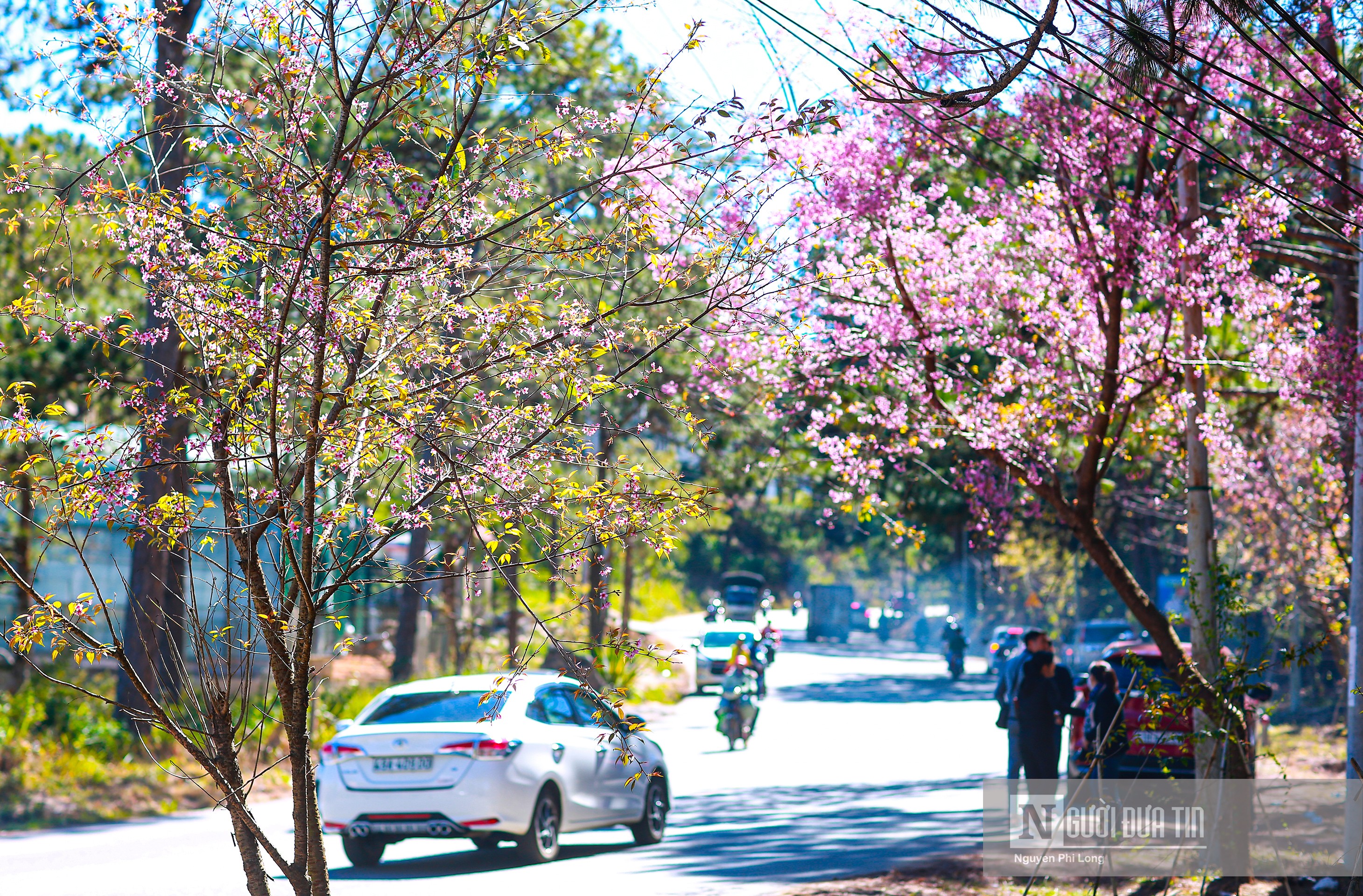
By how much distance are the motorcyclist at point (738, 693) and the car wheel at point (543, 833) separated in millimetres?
11314

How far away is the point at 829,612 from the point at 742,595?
4967 mm

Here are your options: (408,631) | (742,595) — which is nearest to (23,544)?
(408,631)

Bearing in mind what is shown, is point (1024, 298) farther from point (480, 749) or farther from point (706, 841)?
point (706, 841)

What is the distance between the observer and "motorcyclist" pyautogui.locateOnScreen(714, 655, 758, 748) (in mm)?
23375

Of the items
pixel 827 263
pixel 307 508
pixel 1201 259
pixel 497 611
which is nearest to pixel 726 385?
pixel 827 263

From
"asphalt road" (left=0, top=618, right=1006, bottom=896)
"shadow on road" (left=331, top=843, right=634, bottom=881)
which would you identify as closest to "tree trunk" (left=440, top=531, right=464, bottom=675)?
"asphalt road" (left=0, top=618, right=1006, bottom=896)

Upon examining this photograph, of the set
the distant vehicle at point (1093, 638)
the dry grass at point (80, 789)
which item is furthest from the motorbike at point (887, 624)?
the dry grass at point (80, 789)

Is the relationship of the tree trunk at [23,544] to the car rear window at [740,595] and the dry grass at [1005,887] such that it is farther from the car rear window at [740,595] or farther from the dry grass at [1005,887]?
the car rear window at [740,595]

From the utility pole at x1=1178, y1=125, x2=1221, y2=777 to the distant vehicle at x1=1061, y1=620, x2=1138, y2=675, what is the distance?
34.2m

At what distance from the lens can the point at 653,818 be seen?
13383 mm

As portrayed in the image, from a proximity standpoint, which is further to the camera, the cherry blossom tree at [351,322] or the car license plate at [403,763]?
the car license plate at [403,763]

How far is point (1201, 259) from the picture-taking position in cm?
1021

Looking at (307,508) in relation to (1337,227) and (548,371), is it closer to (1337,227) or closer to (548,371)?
(548,371)

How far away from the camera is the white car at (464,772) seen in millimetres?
11305
